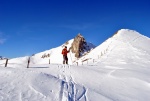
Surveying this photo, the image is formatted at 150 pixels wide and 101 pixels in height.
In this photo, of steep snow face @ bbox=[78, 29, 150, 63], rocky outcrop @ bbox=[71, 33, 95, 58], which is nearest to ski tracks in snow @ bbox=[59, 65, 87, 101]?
steep snow face @ bbox=[78, 29, 150, 63]

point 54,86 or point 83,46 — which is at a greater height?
point 83,46

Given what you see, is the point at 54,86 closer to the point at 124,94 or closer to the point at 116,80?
the point at 124,94

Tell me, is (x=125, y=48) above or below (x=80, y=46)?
below

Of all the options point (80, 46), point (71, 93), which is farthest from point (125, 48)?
point (80, 46)

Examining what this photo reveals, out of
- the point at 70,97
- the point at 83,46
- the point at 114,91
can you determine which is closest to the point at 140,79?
the point at 114,91

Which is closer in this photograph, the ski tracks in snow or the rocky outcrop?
the ski tracks in snow

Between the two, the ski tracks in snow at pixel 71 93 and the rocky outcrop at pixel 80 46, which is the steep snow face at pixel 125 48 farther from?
the rocky outcrop at pixel 80 46

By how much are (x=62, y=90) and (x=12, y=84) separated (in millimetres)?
3009

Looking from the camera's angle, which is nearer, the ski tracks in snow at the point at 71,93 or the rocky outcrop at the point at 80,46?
the ski tracks in snow at the point at 71,93

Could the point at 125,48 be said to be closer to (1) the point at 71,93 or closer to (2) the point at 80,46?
(1) the point at 71,93

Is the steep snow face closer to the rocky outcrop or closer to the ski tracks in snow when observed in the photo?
the ski tracks in snow

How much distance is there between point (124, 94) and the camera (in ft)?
54.0

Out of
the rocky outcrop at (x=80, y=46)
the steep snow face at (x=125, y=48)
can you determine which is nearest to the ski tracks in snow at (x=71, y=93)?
the steep snow face at (x=125, y=48)

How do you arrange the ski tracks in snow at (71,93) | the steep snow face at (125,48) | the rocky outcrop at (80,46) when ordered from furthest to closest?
1. the rocky outcrop at (80,46)
2. the steep snow face at (125,48)
3. the ski tracks in snow at (71,93)
